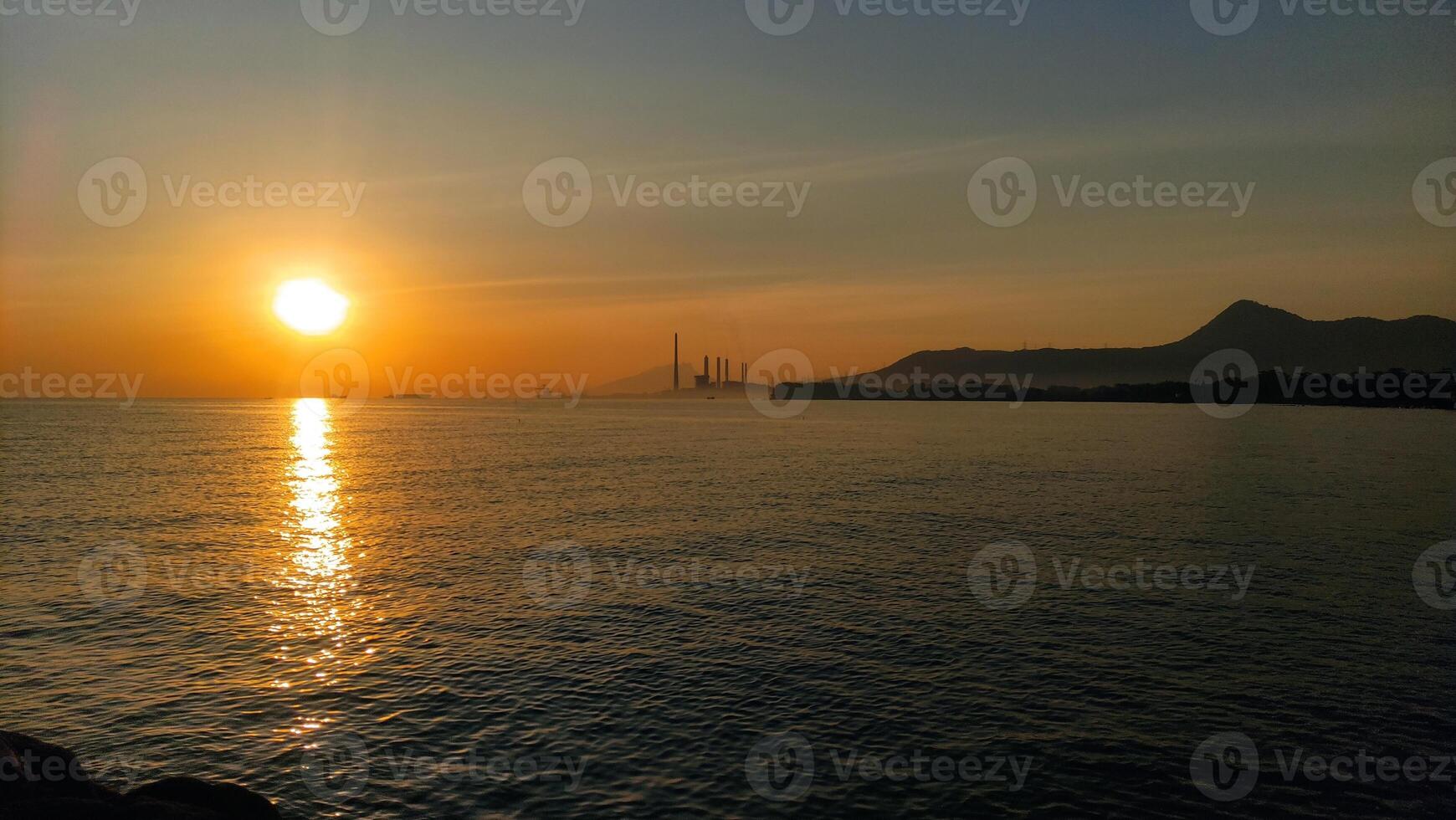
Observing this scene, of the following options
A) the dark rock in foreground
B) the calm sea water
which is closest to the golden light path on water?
the calm sea water

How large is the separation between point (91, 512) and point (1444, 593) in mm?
98522

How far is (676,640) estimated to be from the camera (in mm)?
34344

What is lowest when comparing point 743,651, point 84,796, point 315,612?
point 743,651

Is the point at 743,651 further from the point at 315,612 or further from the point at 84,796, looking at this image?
the point at 315,612

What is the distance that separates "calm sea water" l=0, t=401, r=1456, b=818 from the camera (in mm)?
22250

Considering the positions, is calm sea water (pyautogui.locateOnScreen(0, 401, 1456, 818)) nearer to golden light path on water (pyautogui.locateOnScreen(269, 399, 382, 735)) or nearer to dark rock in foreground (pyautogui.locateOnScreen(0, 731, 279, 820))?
golden light path on water (pyautogui.locateOnScreen(269, 399, 382, 735))

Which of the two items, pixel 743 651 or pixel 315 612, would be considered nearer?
pixel 743 651

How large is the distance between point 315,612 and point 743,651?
22656 millimetres

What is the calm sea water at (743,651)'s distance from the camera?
73.0ft

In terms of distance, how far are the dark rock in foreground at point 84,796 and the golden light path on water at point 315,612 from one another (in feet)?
24.4

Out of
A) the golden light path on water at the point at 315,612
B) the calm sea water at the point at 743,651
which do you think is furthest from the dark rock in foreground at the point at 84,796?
the golden light path on water at the point at 315,612

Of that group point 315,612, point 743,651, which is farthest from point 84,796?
point 315,612

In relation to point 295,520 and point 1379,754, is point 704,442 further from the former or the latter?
point 1379,754

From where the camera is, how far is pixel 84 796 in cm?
1794
